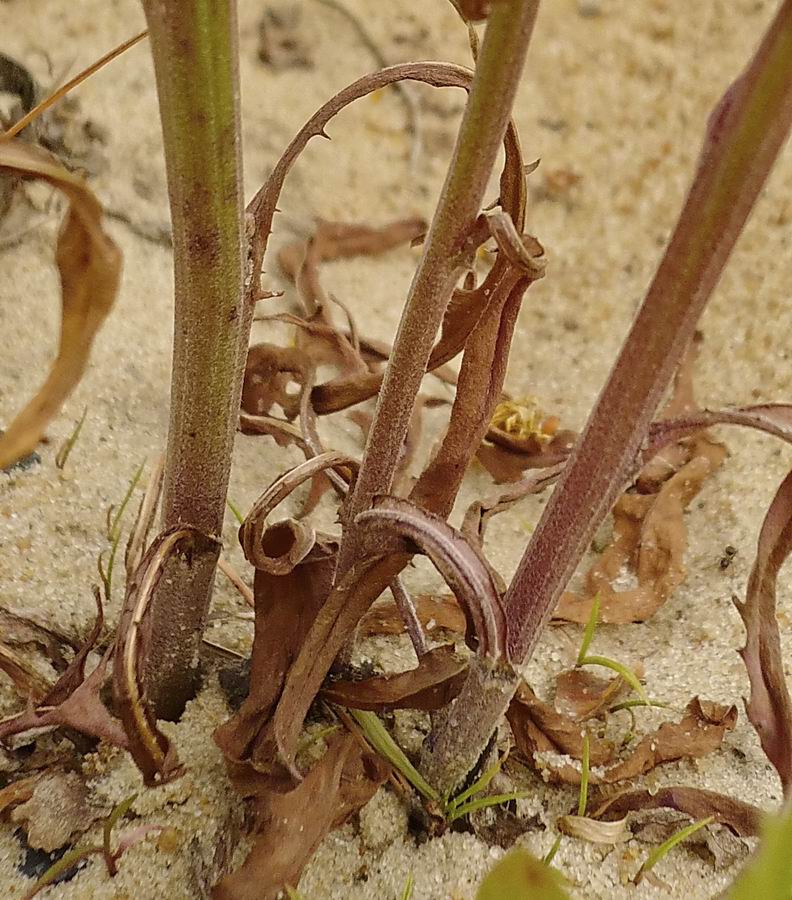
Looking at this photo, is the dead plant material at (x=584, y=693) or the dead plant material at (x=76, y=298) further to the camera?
the dead plant material at (x=584, y=693)

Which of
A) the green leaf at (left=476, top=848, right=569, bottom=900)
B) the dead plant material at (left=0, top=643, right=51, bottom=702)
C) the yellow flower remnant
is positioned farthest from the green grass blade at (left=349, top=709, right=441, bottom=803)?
the yellow flower remnant

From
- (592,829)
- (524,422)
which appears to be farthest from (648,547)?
(592,829)

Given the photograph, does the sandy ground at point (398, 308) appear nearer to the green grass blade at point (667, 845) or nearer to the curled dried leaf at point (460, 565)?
the green grass blade at point (667, 845)

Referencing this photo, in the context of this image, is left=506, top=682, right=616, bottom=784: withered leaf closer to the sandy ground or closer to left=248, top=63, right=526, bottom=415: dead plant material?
the sandy ground

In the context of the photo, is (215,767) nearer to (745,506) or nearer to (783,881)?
(783,881)

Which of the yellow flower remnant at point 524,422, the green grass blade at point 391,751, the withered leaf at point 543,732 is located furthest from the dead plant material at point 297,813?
the yellow flower remnant at point 524,422

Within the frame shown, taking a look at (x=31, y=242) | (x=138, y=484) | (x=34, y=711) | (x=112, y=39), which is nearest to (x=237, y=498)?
(x=138, y=484)

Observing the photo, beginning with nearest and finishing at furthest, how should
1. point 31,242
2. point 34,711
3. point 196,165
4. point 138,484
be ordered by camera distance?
point 196,165 → point 34,711 → point 138,484 → point 31,242
